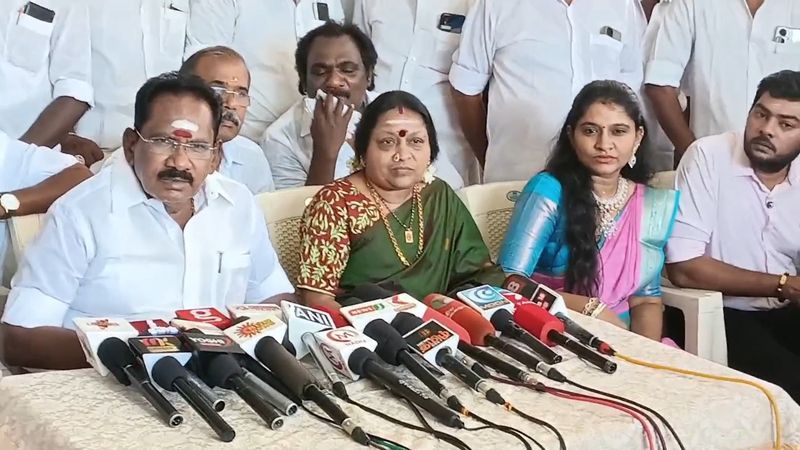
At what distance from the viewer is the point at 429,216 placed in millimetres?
2287

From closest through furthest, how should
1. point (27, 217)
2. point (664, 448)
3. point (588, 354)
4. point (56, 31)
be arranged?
point (664, 448) < point (588, 354) < point (27, 217) < point (56, 31)

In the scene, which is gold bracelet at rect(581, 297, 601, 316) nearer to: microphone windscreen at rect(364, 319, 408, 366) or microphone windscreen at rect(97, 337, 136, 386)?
microphone windscreen at rect(364, 319, 408, 366)

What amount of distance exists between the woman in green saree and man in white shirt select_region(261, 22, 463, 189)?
2.10 ft

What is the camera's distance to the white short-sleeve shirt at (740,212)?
8.59ft

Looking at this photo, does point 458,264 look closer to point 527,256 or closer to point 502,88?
point 527,256

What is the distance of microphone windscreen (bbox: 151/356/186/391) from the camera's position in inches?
49.8

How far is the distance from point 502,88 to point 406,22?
0.44 meters

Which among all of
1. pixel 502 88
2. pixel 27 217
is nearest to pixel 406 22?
pixel 502 88

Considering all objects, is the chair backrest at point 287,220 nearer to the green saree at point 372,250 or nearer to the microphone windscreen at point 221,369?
the green saree at point 372,250

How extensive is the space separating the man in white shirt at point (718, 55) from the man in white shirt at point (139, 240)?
1.82 m

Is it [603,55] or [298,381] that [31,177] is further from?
[603,55]

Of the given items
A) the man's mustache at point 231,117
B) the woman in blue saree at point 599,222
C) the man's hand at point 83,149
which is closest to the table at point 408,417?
the woman in blue saree at point 599,222

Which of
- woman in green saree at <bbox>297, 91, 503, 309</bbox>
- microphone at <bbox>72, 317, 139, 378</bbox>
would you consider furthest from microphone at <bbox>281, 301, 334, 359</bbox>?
woman in green saree at <bbox>297, 91, 503, 309</bbox>

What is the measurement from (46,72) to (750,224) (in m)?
2.21
